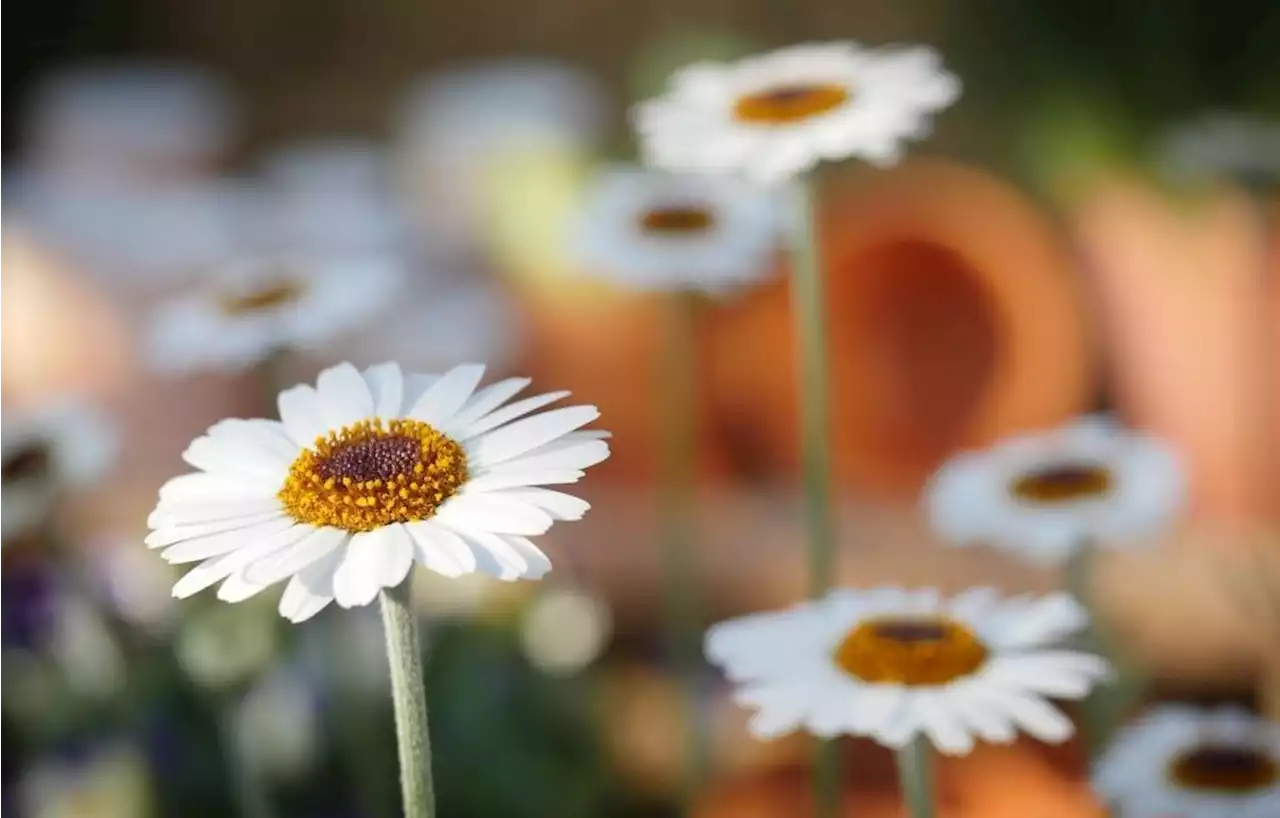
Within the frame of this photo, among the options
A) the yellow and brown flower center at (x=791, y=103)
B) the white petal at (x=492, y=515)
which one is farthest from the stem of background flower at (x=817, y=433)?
the white petal at (x=492, y=515)

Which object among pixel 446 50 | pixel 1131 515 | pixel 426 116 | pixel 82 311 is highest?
pixel 446 50

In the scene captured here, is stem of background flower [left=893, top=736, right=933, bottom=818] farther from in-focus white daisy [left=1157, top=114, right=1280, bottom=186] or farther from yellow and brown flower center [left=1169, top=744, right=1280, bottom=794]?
in-focus white daisy [left=1157, top=114, right=1280, bottom=186]

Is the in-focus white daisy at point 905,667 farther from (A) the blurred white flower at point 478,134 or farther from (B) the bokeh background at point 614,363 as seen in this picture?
(A) the blurred white flower at point 478,134

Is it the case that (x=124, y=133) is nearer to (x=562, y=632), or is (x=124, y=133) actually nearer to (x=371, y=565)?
(x=562, y=632)

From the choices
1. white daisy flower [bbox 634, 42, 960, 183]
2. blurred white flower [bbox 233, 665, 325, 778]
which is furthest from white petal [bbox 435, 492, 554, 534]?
blurred white flower [bbox 233, 665, 325, 778]

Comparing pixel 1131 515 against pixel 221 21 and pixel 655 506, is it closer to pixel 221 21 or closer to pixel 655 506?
pixel 655 506

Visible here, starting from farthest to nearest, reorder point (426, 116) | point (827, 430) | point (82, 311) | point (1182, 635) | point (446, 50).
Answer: point (446, 50) < point (426, 116) < point (82, 311) < point (1182, 635) < point (827, 430)

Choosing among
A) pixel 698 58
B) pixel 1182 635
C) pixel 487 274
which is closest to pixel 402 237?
pixel 487 274
